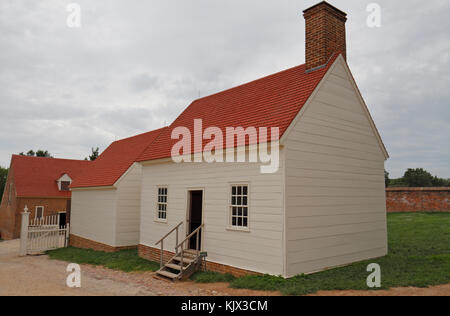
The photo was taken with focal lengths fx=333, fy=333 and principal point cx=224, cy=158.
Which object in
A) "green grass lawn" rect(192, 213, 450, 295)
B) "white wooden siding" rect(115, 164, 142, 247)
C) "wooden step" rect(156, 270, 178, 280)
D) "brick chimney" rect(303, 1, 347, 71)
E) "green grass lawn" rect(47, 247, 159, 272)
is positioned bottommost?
"green grass lawn" rect(47, 247, 159, 272)

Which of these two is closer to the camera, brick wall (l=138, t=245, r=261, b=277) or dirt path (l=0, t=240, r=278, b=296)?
dirt path (l=0, t=240, r=278, b=296)

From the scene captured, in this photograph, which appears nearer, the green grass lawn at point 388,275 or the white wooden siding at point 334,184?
the green grass lawn at point 388,275

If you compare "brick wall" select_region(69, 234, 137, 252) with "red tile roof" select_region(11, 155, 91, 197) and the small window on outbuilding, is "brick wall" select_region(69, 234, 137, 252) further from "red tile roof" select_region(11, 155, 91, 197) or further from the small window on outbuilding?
"red tile roof" select_region(11, 155, 91, 197)

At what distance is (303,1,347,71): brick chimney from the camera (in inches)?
472


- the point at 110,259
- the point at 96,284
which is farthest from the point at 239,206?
the point at 110,259

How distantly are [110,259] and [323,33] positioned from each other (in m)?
13.3

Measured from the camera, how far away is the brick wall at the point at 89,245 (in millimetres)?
17716

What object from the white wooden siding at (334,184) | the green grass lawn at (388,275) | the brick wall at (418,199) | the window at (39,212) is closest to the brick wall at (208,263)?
the green grass lawn at (388,275)

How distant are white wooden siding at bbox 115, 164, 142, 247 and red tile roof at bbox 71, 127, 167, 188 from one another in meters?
0.49

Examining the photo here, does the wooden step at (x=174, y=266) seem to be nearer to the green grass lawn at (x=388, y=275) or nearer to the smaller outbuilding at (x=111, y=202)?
the green grass lawn at (x=388, y=275)

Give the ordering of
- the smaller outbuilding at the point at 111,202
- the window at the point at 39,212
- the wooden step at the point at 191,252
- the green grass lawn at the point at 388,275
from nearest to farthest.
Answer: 1. the green grass lawn at the point at 388,275
2. the wooden step at the point at 191,252
3. the smaller outbuilding at the point at 111,202
4. the window at the point at 39,212

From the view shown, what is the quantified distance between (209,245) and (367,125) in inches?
303

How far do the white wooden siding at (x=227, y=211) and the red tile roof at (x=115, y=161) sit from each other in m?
4.76

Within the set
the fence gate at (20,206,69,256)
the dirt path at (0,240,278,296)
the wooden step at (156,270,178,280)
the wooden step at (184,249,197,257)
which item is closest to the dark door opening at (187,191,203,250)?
the wooden step at (184,249,197,257)
